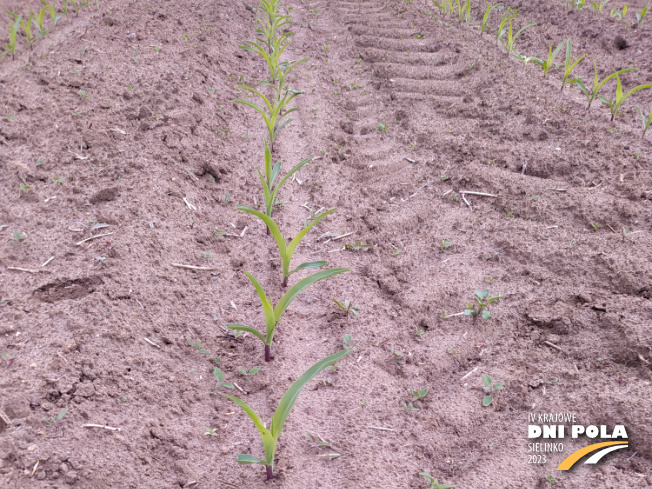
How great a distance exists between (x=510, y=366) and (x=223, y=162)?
2.15m

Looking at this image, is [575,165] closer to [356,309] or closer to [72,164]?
[356,309]

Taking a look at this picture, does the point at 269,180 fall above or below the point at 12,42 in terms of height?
below

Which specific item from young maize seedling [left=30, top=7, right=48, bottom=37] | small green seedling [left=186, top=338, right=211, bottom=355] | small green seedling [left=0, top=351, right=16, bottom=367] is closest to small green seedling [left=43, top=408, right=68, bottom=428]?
small green seedling [left=0, top=351, right=16, bottom=367]

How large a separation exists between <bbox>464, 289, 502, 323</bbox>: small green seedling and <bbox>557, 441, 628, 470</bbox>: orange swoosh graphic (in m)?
0.63

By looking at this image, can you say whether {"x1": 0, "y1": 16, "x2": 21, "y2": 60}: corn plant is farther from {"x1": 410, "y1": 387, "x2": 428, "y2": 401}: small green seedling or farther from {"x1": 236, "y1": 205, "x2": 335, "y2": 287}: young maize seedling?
{"x1": 410, "y1": 387, "x2": 428, "y2": 401}: small green seedling

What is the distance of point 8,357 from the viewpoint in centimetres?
167

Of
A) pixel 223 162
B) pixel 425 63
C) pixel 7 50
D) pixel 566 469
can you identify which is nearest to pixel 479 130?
pixel 425 63

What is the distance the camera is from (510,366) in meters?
1.87

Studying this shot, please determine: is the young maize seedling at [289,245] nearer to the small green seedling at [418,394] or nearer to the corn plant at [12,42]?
the small green seedling at [418,394]

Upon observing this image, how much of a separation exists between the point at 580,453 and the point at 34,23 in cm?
492

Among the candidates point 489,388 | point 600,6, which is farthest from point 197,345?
point 600,6

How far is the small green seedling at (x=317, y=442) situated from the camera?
1628mm

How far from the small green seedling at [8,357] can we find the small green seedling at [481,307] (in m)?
1.86

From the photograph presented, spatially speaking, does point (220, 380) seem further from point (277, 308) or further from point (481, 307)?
point (481, 307)
